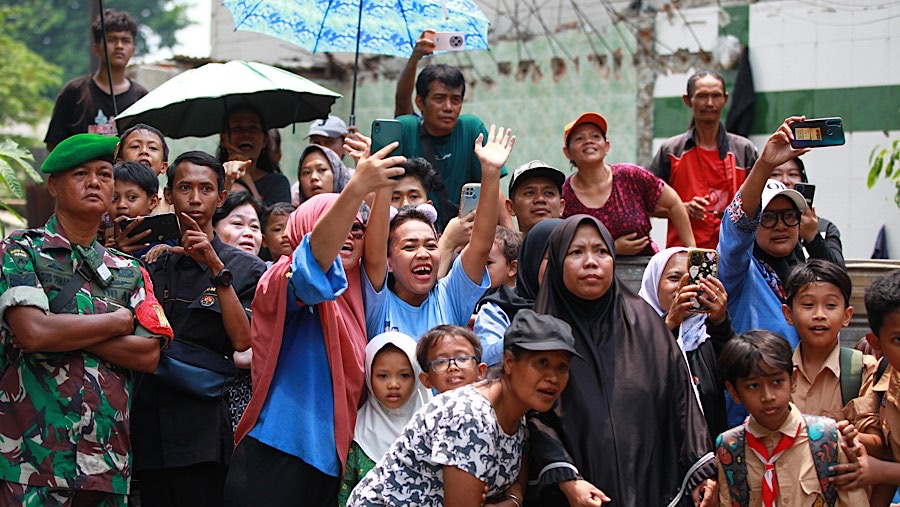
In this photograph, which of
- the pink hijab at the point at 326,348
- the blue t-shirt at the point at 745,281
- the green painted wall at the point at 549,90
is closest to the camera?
the pink hijab at the point at 326,348

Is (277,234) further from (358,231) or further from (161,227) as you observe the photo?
(358,231)

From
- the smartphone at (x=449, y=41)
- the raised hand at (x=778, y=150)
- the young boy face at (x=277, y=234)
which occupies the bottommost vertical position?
the young boy face at (x=277, y=234)

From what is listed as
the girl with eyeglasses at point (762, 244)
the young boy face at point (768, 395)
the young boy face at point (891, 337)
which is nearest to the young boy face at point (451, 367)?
the young boy face at point (768, 395)

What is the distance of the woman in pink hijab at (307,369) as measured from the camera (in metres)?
4.16

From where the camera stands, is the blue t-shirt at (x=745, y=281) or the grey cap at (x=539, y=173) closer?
the blue t-shirt at (x=745, y=281)

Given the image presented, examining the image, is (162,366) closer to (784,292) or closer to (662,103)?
(784,292)

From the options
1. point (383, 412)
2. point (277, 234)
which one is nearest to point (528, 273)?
point (383, 412)

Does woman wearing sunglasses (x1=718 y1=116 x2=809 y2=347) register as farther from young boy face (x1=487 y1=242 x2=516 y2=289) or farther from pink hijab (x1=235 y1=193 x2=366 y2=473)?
pink hijab (x1=235 y1=193 x2=366 y2=473)

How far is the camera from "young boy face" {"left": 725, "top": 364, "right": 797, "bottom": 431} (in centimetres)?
398

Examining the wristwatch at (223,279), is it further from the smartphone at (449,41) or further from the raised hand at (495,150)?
the smartphone at (449,41)

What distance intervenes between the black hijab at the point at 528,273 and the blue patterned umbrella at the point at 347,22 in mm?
2691

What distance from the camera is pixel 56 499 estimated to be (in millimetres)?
4180

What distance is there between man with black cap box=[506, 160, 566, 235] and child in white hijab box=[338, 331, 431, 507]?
1.51m

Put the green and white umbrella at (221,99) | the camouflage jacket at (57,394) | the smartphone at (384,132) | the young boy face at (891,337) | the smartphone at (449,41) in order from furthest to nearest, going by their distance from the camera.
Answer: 1. the smartphone at (449,41)
2. the green and white umbrella at (221,99)
3. the smartphone at (384,132)
4. the camouflage jacket at (57,394)
5. the young boy face at (891,337)
